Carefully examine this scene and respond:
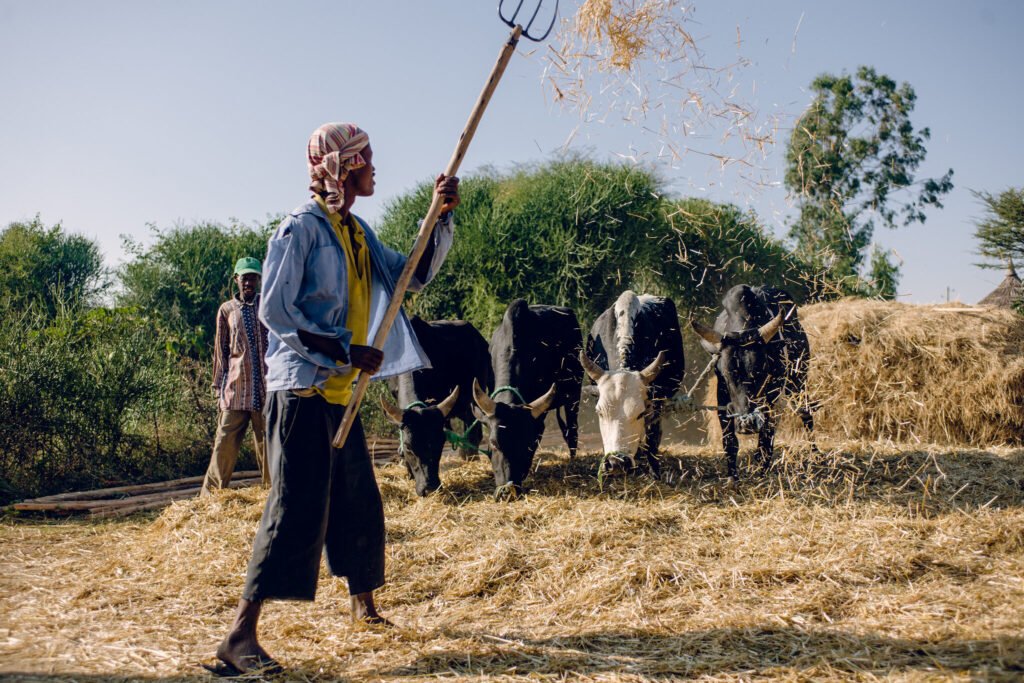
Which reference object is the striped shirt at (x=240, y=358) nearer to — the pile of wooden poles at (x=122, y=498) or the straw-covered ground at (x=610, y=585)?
the straw-covered ground at (x=610, y=585)

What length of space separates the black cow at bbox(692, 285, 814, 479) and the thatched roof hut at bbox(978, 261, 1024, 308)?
3579mm

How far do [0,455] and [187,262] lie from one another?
23.2ft

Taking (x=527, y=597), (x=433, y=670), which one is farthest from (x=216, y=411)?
(x=433, y=670)

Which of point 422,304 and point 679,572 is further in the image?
point 422,304

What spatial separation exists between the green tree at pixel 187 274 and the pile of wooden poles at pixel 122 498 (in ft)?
20.5

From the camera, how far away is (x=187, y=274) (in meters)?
14.4

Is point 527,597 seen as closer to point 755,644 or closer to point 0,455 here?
point 755,644

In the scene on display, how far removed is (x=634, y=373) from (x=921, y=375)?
341 centimetres

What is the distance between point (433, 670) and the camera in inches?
122

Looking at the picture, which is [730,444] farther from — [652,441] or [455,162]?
[455,162]

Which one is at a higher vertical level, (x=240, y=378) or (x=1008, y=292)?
(x=1008, y=292)

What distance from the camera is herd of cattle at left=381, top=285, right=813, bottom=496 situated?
20.9 feet

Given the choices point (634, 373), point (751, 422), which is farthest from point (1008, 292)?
point (634, 373)

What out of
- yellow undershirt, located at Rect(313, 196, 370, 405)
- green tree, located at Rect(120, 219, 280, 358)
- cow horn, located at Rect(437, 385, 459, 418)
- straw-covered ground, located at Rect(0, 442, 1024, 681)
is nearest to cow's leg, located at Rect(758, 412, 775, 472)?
straw-covered ground, located at Rect(0, 442, 1024, 681)
